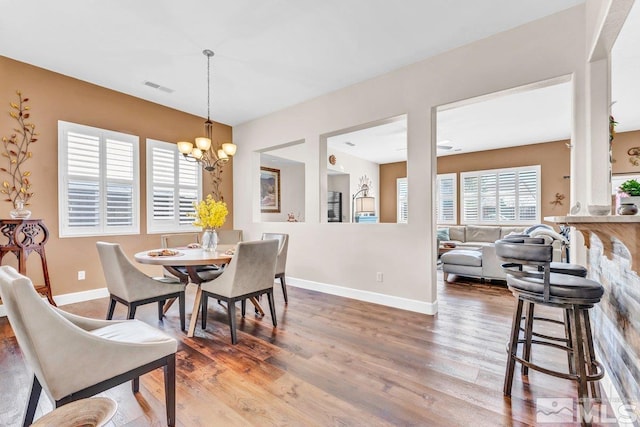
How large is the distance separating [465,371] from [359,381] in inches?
31.1

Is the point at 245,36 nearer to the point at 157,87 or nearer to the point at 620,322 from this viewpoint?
the point at 157,87

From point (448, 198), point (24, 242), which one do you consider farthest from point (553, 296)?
point (448, 198)

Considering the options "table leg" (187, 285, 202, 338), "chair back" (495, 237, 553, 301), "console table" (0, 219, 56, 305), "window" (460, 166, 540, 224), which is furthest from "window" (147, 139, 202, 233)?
"window" (460, 166, 540, 224)

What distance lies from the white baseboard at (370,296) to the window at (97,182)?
267 centimetres

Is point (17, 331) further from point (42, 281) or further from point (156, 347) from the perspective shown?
point (42, 281)

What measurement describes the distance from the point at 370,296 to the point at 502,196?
17.9ft

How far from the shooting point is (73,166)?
3758mm

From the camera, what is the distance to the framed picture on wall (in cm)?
697

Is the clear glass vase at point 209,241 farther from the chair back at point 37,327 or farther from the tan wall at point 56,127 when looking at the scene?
the chair back at point 37,327

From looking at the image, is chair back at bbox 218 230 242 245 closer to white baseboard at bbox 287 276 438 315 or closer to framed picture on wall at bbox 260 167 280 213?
white baseboard at bbox 287 276 438 315

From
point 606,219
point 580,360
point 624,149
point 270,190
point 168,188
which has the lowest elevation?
point 580,360

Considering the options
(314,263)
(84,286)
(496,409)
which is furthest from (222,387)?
(84,286)

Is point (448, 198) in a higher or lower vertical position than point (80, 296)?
higher

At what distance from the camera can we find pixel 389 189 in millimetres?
9258
